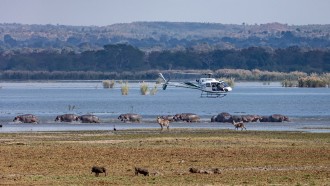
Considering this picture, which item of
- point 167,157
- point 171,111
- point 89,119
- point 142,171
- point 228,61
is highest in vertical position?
point 228,61

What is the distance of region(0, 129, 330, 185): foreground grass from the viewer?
94.1 ft

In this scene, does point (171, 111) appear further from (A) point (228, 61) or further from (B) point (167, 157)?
(A) point (228, 61)

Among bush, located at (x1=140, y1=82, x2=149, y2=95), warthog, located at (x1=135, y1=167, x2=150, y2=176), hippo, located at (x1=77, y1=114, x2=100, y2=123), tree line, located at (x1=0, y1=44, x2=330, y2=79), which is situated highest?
tree line, located at (x1=0, y1=44, x2=330, y2=79)

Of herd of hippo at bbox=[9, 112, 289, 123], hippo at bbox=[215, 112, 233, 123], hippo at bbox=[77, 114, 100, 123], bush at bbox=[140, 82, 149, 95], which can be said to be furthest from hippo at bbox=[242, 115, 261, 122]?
bush at bbox=[140, 82, 149, 95]

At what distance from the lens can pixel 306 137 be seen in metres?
44.4

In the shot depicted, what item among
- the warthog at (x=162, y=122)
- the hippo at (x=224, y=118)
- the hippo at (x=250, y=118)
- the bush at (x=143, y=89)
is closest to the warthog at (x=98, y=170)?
the warthog at (x=162, y=122)

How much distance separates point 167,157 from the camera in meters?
34.9

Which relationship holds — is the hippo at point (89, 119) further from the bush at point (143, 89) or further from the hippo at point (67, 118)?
the bush at point (143, 89)

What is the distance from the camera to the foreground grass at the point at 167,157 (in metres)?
28.7

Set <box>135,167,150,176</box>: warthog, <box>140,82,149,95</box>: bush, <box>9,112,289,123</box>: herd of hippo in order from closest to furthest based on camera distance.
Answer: <box>135,167,150,176</box>: warthog < <box>9,112,289,123</box>: herd of hippo < <box>140,82,149,95</box>: bush

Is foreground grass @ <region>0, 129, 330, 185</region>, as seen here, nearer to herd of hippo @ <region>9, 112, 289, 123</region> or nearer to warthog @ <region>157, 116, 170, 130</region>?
warthog @ <region>157, 116, 170, 130</region>

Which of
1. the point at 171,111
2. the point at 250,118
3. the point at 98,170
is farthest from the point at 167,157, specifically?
the point at 171,111

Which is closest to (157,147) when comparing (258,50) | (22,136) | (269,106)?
(22,136)

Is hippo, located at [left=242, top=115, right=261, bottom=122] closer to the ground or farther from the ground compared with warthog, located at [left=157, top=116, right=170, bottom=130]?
farther from the ground
